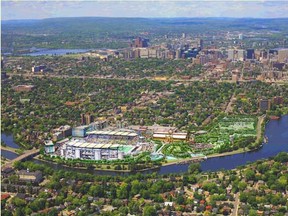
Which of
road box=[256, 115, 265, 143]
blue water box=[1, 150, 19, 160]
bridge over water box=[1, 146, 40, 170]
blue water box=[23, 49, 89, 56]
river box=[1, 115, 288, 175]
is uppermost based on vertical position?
blue water box=[23, 49, 89, 56]

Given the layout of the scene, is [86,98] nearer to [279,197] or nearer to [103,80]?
[103,80]

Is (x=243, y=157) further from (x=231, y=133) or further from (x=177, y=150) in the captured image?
(x=231, y=133)

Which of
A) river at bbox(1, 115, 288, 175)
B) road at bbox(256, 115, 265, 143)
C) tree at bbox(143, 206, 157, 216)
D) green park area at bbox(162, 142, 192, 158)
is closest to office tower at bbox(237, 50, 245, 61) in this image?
road at bbox(256, 115, 265, 143)

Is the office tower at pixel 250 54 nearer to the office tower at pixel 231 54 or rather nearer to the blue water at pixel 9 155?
the office tower at pixel 231 54

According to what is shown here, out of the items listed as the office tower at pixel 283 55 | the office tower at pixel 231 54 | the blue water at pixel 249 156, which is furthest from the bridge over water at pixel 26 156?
the office tower at pixel 231 54

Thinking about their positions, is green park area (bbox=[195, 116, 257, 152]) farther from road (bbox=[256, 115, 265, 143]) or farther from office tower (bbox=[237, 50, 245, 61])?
office tower (bbox=[237, 50, 245, 61])

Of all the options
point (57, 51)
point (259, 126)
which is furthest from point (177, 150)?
point (57, 51)
